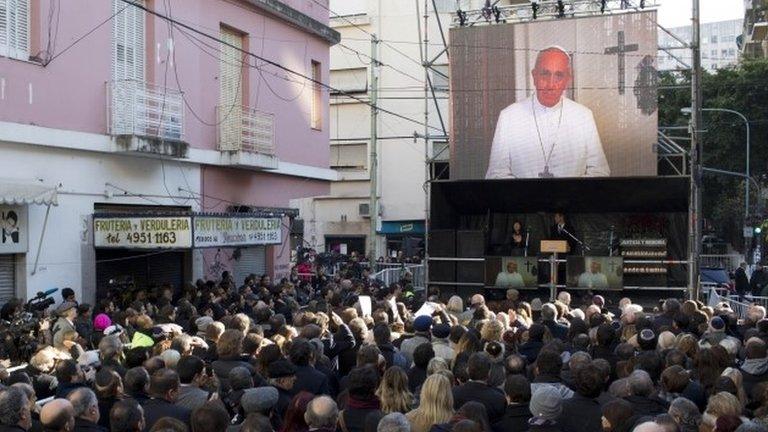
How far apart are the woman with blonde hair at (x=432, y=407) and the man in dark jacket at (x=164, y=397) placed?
5.27 feet

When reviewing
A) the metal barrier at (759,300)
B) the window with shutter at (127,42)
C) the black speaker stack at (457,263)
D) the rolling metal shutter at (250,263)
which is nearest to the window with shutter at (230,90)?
the window with shutter at (127,42)

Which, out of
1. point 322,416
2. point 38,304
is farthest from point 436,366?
point 38,304

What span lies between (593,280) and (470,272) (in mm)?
2702

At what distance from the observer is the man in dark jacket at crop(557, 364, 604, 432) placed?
621cm

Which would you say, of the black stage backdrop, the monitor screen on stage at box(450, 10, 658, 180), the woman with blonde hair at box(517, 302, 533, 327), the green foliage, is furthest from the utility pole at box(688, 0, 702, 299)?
the green foliage

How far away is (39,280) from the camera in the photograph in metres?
14.5

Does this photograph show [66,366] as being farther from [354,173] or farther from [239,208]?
[354,173]

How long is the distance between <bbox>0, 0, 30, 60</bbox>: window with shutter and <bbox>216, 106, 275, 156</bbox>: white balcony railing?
536cm

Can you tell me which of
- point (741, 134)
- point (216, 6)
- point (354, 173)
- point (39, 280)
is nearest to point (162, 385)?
point (39, 280)

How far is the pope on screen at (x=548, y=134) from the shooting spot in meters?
19.2

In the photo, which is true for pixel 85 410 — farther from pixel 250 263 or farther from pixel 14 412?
pixel 250 263

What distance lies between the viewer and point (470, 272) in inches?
798

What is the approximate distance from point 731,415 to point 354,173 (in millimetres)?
33043

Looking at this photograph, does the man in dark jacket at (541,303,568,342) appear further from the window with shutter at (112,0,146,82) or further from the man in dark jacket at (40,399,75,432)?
the window with shutter at (112,0,146,82)
